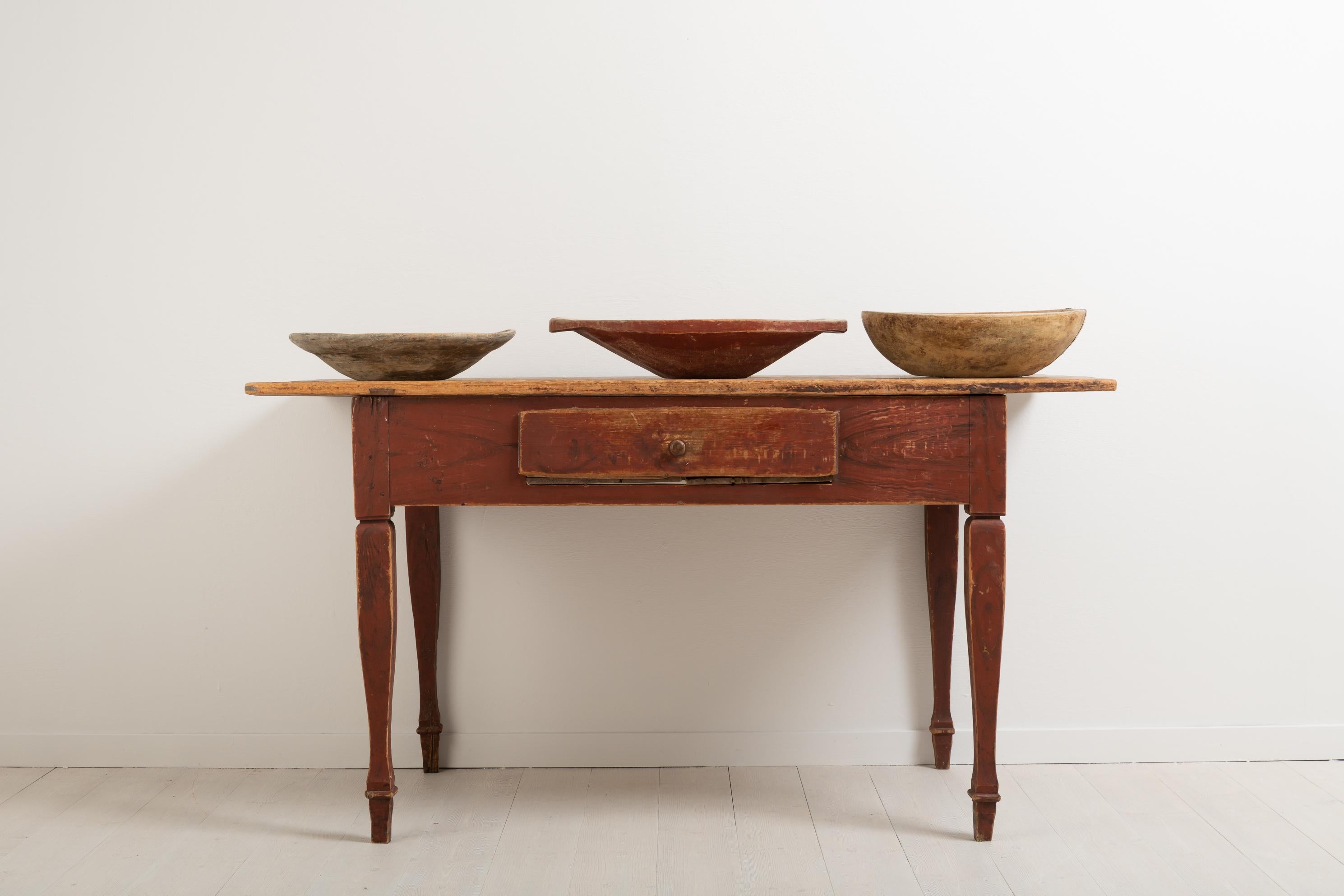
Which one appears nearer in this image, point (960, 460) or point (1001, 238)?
point (960, 460)

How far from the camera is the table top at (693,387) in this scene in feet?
4.68

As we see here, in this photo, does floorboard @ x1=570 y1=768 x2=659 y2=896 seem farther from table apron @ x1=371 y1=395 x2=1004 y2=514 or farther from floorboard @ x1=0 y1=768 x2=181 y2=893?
floorboard @ x1=0 y1=768 x2=181 y2=893

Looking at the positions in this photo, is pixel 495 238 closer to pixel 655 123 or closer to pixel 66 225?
pixel 655 123

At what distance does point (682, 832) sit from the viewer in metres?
1.61

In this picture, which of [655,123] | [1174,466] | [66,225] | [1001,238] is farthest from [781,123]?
[66,225]

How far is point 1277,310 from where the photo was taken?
188cm

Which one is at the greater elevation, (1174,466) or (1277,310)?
(1277,310)

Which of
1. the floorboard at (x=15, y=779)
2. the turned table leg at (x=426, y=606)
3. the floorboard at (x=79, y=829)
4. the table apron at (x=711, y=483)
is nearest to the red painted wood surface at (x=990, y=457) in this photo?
the table apron at (x=711, y=483)

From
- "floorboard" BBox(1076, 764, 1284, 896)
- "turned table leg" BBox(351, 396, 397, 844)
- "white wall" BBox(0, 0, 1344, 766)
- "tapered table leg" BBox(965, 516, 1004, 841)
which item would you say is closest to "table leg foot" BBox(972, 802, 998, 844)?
"tapered table leg" BBox(965, 516, 1004, 841)

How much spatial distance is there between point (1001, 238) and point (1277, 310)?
0.53 meters

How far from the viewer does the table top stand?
1.43 metres

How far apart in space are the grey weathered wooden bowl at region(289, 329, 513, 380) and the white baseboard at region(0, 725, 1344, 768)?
2.46ft

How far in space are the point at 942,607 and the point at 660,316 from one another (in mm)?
727

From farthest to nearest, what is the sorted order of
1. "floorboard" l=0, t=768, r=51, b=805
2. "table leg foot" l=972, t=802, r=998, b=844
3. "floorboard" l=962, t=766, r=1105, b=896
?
"floorboard" l=0, t=768, r=51, b=805, "table leg foot" l=972, t=802, r=998, b=844, "floorboard" l=962, t=766, r=1105, b=896
